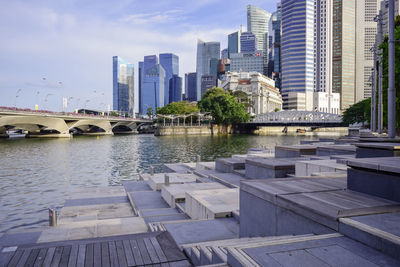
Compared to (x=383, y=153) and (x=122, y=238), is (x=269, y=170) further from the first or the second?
(x=122, y=238)

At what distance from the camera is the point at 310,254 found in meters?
4.30

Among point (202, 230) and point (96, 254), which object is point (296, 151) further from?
point (96, 254)

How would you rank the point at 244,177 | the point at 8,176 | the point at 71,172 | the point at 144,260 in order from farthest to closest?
1. the point at 71,172
2. the point at 8,176
3. the point at 244,177
4. the point at 144,260

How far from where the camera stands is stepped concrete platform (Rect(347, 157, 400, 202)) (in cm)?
602

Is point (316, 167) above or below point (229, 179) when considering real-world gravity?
above

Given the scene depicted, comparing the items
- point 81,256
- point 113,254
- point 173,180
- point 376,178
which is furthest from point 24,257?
point 173,180

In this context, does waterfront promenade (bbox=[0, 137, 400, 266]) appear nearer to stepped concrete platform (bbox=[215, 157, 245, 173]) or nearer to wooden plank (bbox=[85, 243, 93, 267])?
wooden plank (bbox=[85, 243, 93, 267])

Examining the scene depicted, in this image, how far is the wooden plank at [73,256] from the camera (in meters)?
4.96

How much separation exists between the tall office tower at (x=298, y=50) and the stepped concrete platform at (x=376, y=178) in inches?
7356

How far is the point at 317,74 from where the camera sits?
196 metres

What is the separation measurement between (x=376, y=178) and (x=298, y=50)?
618 feet

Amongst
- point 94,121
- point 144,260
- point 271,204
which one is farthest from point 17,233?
point 94,121

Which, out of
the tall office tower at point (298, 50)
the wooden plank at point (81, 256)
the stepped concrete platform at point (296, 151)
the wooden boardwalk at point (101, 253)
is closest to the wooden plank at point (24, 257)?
the wooden boardwalk at point (101, 253)

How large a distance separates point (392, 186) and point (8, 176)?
28524mm
